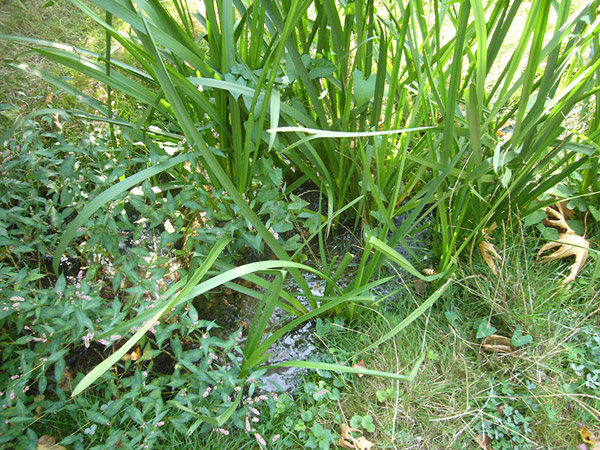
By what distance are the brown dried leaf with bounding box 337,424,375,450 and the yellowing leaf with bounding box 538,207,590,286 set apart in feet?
3.00

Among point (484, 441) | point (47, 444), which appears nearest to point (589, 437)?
point (484, 441)

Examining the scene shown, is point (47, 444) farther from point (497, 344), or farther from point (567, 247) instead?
point (567, 247)

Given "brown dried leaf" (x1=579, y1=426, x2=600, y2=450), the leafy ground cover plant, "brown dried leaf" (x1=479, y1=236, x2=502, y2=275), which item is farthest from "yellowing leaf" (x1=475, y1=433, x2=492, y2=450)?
"brown dried leaf" (x1=479, y1=236, x2=502, y2=275)

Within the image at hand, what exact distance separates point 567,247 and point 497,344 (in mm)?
472

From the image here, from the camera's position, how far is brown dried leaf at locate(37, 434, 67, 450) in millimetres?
1377

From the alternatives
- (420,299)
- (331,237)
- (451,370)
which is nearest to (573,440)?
(451,370)

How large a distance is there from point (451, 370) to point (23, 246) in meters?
1.44

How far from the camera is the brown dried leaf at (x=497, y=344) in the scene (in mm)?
1561

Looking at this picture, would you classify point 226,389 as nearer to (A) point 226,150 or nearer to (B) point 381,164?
(A) point 226,150

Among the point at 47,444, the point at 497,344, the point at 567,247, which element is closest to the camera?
the point at 47,444

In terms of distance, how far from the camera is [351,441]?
1.41m

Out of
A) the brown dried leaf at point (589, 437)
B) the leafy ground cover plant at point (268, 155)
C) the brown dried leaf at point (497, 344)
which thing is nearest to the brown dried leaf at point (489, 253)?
the leafy ground cover plant at point (268, 155)

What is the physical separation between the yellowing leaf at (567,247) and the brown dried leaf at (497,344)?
1.05 feet

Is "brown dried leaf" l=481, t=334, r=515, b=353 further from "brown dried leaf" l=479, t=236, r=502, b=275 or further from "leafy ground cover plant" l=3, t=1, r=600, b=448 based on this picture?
"brown dried leaf" l=479, t=236, r=502, b=275
